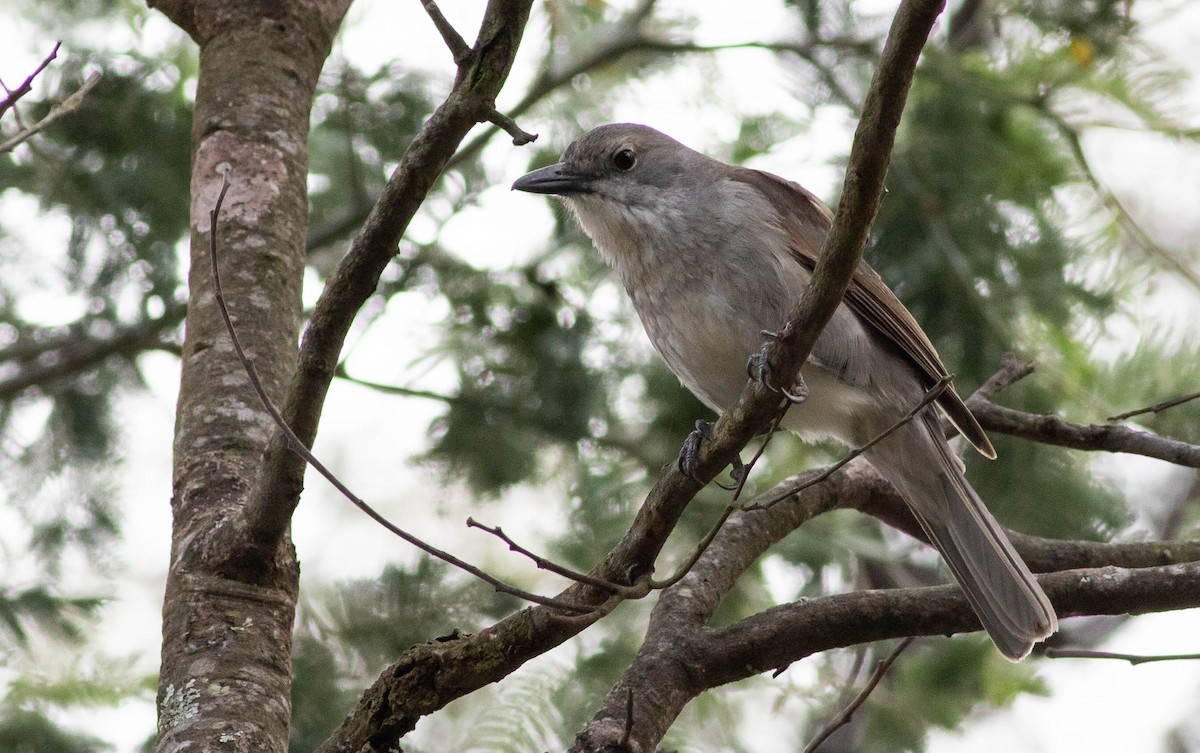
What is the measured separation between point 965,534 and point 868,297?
769mm

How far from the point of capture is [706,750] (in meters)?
4.59

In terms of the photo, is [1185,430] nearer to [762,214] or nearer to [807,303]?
[762,214]

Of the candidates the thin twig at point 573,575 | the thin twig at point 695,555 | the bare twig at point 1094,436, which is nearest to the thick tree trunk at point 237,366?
the thin twig at point 573,575

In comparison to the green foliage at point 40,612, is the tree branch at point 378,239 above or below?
below

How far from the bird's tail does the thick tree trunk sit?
1807 mm

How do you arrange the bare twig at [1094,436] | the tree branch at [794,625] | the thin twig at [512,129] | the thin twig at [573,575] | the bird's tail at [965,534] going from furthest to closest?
the bird's tail at [965,534], the bare twig at [1094,436], the tree branch at [794,625], the thin twig at [512,129], the thin twig at [573,575]

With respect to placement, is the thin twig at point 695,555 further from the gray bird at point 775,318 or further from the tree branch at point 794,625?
the gray bird at point 775,318

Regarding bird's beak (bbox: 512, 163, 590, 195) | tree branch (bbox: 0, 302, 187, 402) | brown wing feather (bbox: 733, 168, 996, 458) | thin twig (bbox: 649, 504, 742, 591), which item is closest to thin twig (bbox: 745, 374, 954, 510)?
thin twig (bbox: 649, 504, 742, 591)

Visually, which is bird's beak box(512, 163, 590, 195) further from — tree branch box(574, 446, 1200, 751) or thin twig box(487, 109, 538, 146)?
tree branch box(574, 446, 1200, 751)

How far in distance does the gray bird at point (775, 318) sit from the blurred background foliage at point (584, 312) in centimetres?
68

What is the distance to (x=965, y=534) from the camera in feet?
Answer: 12.5

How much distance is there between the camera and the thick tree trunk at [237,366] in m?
2.60

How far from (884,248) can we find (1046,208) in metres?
0.68

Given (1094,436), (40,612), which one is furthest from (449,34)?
(40,612)
